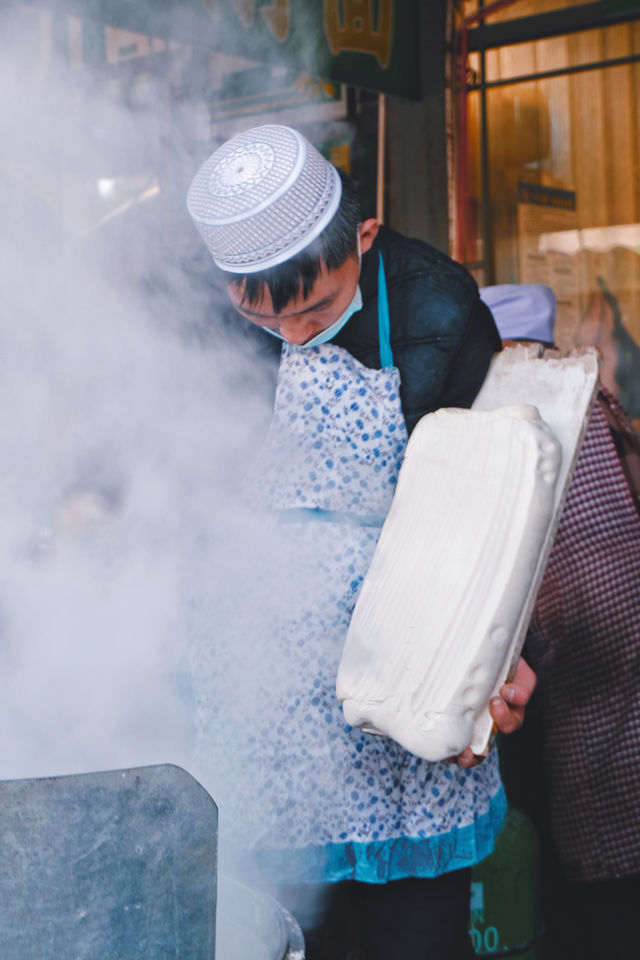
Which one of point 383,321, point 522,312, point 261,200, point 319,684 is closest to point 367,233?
point 383,321

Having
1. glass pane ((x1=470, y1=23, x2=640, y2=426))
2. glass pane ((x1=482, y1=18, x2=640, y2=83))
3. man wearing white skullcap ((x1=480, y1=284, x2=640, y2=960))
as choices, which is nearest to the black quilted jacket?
man wearing white skullcap ((x1=480, y1=284, x2=640, y2=960))

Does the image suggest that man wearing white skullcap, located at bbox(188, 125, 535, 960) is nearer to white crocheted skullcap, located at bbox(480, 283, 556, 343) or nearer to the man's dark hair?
the man's dark hair

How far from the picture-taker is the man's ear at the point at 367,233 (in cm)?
164

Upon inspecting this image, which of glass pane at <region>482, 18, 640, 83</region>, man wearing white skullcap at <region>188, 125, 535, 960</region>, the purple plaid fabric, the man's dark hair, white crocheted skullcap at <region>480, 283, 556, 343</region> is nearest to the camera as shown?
the man's dark hair

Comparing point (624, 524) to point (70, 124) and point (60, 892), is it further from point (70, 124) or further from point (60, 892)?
point (60, 892)

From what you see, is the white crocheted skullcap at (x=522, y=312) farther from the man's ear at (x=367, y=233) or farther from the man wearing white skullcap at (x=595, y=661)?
the man's ear at (x=367, y=233)

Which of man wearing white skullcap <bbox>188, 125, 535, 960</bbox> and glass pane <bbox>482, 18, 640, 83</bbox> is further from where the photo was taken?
glass pane <bbox>482, 18, 640, 83</bbox>

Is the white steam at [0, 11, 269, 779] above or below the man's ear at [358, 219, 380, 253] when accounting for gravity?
below

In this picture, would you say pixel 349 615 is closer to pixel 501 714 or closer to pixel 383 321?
pixel 501 714

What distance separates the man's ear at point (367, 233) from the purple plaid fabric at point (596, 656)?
1.08 meters

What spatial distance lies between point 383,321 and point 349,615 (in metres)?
0.52

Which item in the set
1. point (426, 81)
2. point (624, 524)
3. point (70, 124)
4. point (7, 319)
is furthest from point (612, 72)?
point (7, 319)

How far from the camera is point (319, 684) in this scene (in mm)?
1667

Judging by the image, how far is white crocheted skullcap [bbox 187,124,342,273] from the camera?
1433 millimetres
